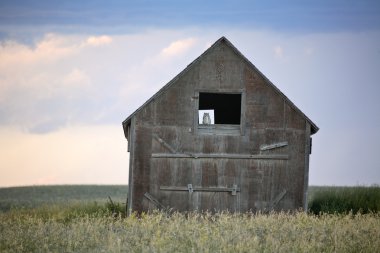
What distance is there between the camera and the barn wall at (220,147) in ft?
79.5

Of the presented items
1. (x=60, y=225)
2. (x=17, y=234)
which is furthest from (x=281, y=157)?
(x=17, y=234)

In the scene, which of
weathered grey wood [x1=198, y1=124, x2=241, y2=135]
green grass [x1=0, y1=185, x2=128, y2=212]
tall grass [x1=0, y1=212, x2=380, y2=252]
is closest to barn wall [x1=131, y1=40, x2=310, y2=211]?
weathered grey wood [x1=198, y1=124, x2=241, y2=135]

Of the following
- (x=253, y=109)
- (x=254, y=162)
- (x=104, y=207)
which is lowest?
(x=104, y=207)

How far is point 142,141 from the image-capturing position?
24.3m

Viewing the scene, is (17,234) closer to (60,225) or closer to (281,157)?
Answer: (60,225)

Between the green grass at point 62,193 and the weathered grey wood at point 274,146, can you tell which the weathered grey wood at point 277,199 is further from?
the green grass at point 62,193

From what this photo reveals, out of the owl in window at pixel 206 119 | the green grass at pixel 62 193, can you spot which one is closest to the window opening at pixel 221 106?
the owl in window at pixel 206 119

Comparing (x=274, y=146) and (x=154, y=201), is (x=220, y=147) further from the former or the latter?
(x=154, y=201)

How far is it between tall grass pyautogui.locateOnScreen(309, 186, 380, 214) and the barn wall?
14.9ft

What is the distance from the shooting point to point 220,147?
2441 centimetres

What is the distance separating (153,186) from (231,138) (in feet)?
9.43

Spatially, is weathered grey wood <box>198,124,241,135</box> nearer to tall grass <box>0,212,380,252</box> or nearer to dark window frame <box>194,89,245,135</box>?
dark window frame <box>194,89,245,135</box>

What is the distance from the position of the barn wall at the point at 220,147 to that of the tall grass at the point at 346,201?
178 inches

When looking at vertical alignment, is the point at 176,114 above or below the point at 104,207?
above
